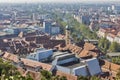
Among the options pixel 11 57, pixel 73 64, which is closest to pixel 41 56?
pixel 11 57

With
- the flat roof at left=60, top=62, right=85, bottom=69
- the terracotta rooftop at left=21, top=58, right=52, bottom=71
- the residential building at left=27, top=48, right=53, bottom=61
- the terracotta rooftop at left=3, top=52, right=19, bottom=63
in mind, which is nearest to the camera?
the terracotta rooftop at left=21, top=58, right=52, bottom=71

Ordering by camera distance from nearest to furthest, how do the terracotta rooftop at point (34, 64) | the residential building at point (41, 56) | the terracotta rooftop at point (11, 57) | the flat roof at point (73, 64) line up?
the terracotta rooftop at point (34, 64)
the flat roof at point (73, 64)
the residential building at point (41, 56)
the terracotta rooftop at point (11, 57)

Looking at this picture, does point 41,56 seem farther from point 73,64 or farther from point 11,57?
point 73,64

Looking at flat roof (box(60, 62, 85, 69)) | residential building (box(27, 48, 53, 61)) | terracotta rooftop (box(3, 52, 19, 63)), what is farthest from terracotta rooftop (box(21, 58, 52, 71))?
flat roof (box(60, 62, 85, 69))

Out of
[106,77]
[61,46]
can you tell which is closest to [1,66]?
[106,77]

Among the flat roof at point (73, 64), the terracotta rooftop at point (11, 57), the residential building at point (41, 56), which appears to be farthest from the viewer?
the terracotta rooftop at point (11, 57)

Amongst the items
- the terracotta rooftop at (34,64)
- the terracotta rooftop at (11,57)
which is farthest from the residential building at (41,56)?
the terracotta rooftop at (11,57)

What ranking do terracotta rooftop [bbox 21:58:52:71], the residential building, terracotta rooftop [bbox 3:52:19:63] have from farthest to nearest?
terracotta rooftop [bbox 3:52:19:63]
the residential building
terracotta rooftop [bbox 21:58:52:71]

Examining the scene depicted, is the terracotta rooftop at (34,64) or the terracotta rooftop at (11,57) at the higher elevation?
the terracotta rooftop at (34,64)

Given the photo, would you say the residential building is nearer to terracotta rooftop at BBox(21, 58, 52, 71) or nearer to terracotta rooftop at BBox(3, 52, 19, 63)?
terracotta rooftop at BBox(21, 58, 52, 71)

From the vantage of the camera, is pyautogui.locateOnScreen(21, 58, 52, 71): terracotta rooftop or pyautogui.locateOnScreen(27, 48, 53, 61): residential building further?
pyautogui.locateOnScreen(27, 48, 53, 61): residential building

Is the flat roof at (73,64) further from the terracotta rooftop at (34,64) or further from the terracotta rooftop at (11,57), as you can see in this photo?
the terracotta rooftop at (11,57)
